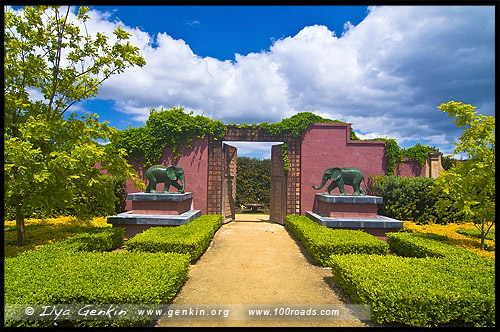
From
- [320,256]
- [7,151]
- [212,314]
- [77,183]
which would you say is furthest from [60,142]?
[320,256]

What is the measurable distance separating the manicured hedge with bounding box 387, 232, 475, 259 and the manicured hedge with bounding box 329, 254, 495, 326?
80cm

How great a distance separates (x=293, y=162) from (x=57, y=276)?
9.96 metres

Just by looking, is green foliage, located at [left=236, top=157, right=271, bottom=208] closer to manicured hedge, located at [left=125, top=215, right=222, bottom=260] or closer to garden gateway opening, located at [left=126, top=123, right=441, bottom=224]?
garden gateway opening, located at [left=126, top=123, right=441, bottom=224]

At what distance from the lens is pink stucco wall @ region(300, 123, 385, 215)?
12.5 m

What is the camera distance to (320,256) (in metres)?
6.36

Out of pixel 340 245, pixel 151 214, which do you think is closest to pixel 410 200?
pixel 340 245

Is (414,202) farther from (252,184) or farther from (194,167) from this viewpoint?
(252,184)

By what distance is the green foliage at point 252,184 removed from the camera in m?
19.1

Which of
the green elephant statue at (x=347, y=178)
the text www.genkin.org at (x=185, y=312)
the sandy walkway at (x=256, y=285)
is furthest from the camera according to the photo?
the green elephant statue at (x=347, y=178)

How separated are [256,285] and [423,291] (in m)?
2.74

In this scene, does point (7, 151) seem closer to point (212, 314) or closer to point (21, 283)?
point (21, 283)

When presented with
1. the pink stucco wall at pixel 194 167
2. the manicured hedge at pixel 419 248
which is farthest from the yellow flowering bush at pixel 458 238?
the pink stucco wall at pixel 194 167

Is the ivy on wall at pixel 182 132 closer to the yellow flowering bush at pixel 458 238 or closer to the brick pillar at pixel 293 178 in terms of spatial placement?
the brick pillar at pixel 293 178

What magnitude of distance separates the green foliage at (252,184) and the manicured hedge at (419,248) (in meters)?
11.8
